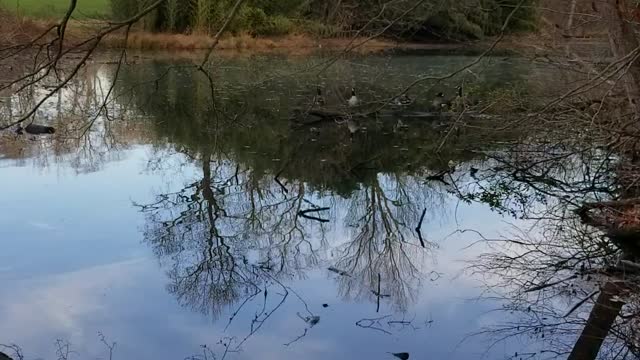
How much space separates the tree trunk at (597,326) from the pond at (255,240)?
3.6 inches

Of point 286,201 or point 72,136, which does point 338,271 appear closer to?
point 286,201

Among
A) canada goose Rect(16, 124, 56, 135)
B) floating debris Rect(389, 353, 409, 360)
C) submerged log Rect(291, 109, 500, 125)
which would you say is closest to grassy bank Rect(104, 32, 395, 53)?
submerged log Rect(291, 109, 500, 125)

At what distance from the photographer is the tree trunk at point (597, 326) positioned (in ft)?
14.6

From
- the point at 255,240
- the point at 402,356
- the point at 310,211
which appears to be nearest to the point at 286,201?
the point at 310,211

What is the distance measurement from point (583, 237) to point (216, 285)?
332cm

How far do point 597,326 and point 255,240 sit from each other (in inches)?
129

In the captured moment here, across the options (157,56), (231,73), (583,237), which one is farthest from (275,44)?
(583,237)

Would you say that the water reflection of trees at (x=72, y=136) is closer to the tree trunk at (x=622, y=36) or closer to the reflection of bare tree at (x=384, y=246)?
the reflection of bare tree at (x=384, y=246)

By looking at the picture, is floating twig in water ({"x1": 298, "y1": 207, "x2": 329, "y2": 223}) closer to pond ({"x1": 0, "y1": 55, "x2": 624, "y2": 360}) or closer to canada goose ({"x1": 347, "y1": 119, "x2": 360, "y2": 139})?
pond ({"x1": 0, "y1": 55, "x2": 624, "y2": 360})

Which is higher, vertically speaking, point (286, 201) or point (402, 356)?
point (286, 201)

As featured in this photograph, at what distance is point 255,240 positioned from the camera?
6855 mm

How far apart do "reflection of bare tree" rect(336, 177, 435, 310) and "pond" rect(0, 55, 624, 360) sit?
2 centimetres

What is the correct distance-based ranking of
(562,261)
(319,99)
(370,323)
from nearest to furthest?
(370,323)
(562,261)
(319,99)

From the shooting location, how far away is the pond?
477 cm
